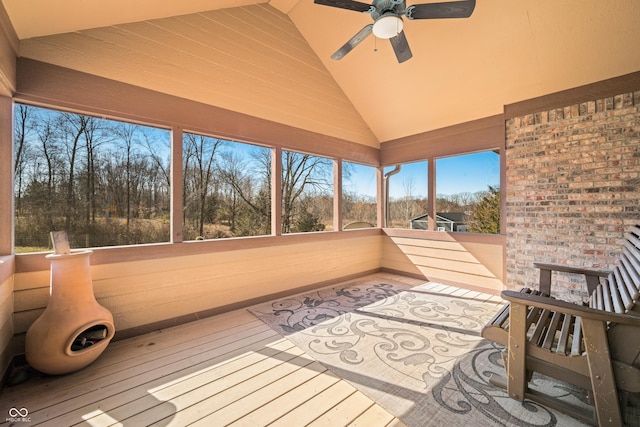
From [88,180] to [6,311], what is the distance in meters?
1.25

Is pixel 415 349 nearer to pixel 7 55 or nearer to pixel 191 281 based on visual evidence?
pixel 191 281

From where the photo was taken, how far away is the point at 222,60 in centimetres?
329

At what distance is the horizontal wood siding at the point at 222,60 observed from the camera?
2527 millimetres

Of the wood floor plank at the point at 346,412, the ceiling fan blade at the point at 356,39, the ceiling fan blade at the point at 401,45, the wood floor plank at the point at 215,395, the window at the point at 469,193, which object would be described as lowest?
the wood floor plank at the point at 346,412

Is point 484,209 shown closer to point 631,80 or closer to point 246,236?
point 631,80

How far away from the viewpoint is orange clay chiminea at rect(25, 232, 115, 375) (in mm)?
1979

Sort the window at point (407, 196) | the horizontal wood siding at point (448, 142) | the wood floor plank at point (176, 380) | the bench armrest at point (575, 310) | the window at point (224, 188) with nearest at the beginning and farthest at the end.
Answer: the bench armrest at point (575, 310), the wood floor plank at point (176, 380), the window at point (224, 188), the horizontal wood siding at point (448, 142), the window at point (407, 196)

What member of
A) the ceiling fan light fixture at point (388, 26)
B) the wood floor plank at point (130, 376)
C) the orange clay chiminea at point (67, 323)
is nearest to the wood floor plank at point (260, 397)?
the wood floor plank at point (130, 376)

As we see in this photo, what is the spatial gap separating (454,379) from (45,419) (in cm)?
288

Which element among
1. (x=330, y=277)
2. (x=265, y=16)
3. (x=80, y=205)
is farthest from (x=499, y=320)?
(x=265, y=16)

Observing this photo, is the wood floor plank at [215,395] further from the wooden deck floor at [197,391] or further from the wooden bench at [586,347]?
the wooden bench at [586,347]

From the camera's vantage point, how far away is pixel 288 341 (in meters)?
2.64

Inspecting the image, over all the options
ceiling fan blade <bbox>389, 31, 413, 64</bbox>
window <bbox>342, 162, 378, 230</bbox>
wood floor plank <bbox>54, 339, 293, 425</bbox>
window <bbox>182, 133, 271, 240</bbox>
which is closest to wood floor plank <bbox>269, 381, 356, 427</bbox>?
wood floor plank <bbox>54, 339, 293, 425</bbox>
